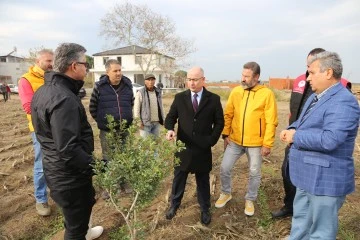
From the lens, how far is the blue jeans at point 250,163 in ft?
12.7

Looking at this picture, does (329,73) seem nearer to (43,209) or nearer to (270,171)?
(270,171)

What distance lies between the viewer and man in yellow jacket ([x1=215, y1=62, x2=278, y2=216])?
3740 mm

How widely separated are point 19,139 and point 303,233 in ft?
28.5

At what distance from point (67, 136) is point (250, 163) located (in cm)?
259

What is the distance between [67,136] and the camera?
2250 mm

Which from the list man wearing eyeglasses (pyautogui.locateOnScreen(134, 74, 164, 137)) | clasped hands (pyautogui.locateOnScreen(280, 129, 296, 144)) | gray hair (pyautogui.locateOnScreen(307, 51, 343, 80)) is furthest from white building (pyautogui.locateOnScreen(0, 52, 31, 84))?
gray hair (pyautogui.locateOnScreen(307, 51, 343, 80))

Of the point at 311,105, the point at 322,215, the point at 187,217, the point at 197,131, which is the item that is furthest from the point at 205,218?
the point at 311,105

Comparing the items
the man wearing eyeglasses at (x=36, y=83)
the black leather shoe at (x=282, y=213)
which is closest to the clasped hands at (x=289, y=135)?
the black leather shoe at (x=282, y=213)

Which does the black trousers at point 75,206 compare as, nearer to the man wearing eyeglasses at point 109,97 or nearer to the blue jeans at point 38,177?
the blue jeans at point 38,177

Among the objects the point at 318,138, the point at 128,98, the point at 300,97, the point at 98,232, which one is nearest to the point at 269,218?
the point at 300,97

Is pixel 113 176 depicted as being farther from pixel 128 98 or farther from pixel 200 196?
pixel 128 98

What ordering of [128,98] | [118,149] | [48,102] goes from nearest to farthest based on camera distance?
[48,102] → [118,149] → [128,98]

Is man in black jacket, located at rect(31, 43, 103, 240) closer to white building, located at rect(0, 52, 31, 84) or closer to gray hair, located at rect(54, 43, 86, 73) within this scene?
gray hair, located at rect(54, 43, 86, 73)

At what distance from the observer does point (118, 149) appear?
2734 mm
